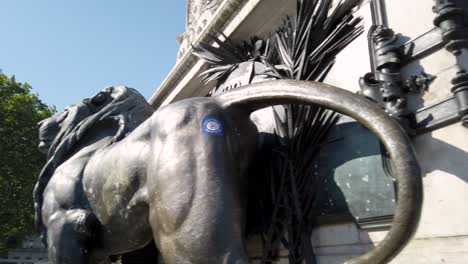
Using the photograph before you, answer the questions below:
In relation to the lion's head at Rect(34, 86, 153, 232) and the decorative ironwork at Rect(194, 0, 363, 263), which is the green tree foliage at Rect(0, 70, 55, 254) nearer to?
the lion's head at Rect(34, 86, 153, 232)

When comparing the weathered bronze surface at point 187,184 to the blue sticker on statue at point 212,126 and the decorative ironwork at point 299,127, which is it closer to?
the blue sticker on statue at point 212,126

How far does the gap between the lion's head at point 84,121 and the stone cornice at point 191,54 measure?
3.83ft

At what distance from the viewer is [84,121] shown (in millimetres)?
4051

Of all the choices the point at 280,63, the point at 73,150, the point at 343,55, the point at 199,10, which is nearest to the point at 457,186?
the point at 343,55

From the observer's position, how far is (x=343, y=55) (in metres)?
3.08

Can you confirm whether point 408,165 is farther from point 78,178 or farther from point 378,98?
point 78,178

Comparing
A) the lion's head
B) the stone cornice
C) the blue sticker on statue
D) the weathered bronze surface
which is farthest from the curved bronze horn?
the stone cornice

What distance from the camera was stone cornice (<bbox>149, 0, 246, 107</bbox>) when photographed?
4.39m

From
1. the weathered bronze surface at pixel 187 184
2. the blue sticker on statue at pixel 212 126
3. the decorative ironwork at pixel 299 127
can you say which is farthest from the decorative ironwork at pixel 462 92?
the blue sticker on statue at pixel 212 126

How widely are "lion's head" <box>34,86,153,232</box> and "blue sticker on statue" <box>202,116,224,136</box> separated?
144cm

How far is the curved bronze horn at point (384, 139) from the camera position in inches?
71.9

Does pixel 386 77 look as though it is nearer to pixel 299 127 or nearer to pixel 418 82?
pixel 418 82

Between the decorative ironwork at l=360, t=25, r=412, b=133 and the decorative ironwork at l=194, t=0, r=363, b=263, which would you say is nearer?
the decorative ironwork at l=360, t=25, r=412, b=133

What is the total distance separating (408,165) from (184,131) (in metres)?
1.23
